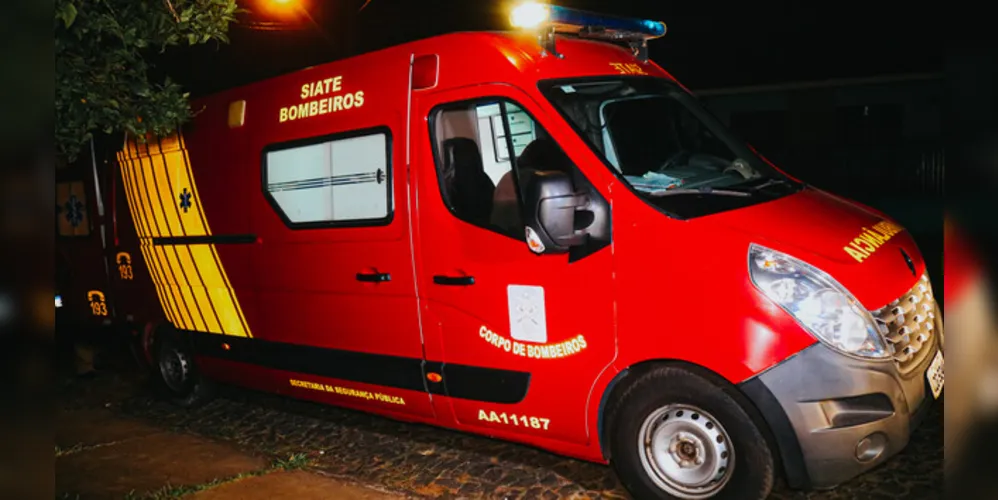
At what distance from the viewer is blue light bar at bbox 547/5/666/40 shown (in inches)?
191

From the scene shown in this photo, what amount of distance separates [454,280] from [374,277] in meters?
0.69

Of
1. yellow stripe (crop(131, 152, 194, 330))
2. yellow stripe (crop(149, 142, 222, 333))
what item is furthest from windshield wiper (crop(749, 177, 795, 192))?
yellow stripe (crop(131, 152, 194, 330))

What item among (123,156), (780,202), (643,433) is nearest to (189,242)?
(123,156)

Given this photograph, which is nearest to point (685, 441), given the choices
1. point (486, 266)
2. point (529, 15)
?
point (486, 266)

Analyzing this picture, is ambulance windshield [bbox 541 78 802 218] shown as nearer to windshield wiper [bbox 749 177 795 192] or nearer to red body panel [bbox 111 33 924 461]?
windshield wiper [bbox 749 177 795 192]

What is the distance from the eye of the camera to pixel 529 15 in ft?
15.5

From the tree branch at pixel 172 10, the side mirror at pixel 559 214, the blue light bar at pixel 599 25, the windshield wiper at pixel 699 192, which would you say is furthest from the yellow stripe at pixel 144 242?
the windshield wiper at pixel 699 192

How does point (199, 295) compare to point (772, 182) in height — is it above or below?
below

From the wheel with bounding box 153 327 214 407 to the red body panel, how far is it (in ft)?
2.37

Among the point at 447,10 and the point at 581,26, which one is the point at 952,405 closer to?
the point at 581,26

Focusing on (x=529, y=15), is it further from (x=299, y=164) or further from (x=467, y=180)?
(x=299, y=164)

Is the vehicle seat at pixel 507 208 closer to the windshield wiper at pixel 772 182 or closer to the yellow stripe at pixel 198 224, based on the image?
the windshield wiper at pixel 772 182

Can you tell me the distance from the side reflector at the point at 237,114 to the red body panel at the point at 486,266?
7 cm

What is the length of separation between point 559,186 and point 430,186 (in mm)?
1136
